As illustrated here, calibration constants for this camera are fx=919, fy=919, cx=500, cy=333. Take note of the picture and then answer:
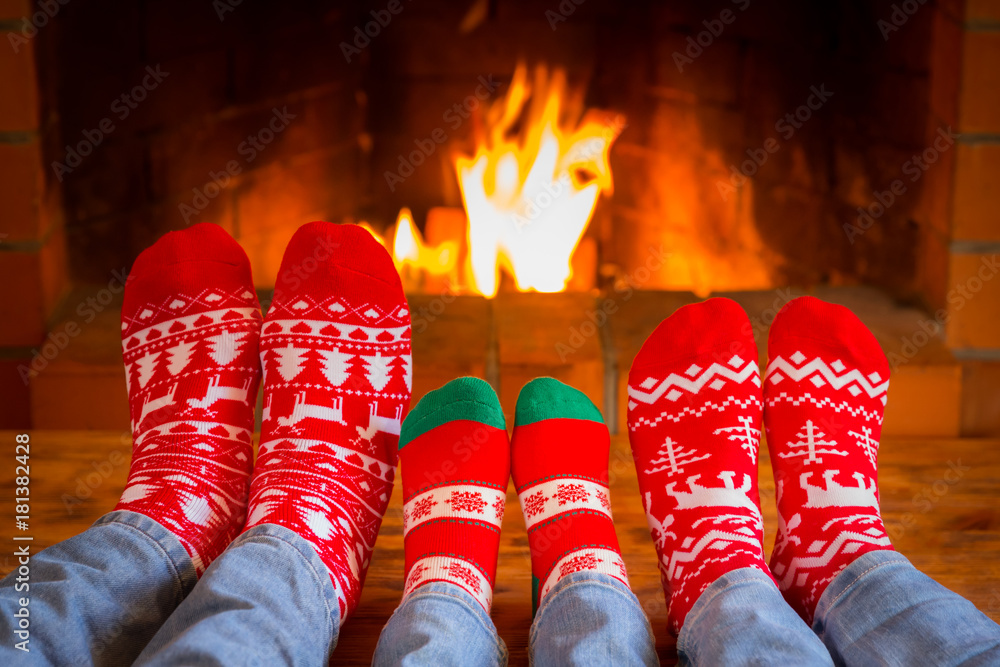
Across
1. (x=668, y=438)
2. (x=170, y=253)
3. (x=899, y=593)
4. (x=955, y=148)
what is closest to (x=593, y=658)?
(x=899, y=593)

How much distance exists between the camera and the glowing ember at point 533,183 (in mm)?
1631

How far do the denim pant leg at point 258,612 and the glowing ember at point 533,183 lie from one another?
958 millimetres

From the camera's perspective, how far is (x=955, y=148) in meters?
1.19

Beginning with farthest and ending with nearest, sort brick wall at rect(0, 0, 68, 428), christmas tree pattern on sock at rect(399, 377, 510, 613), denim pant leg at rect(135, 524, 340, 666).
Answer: brick wall at rect(0, 0, 68, 428), christmas tree pattern on sock at rect(399, 377, 510, 613), denim pant leg at rect(135, 524, 340, 666)

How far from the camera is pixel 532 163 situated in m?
1.66

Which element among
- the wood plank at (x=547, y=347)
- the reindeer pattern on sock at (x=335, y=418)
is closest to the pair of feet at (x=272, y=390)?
the reindeer pattern on sock at (x=335, y=418)

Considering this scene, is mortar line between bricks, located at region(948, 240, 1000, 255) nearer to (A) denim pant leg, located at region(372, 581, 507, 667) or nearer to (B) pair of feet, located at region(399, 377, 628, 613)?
(B) pair of feet, located at region(399, 377, 628, 613)

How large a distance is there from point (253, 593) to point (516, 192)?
1.11 meters

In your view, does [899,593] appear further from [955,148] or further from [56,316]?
[56,316]

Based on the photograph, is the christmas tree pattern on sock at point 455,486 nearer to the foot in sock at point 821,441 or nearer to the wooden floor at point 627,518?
the wooden floor at point 627,518

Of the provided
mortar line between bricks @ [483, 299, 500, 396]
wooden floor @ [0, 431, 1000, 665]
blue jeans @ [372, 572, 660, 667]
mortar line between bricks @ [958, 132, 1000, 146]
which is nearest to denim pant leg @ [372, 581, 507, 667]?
blue jeans @ [372, 572, 660, 667]

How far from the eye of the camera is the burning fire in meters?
1.63

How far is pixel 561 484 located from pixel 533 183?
860 millimetres

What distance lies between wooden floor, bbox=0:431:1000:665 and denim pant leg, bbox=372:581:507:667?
11cm
